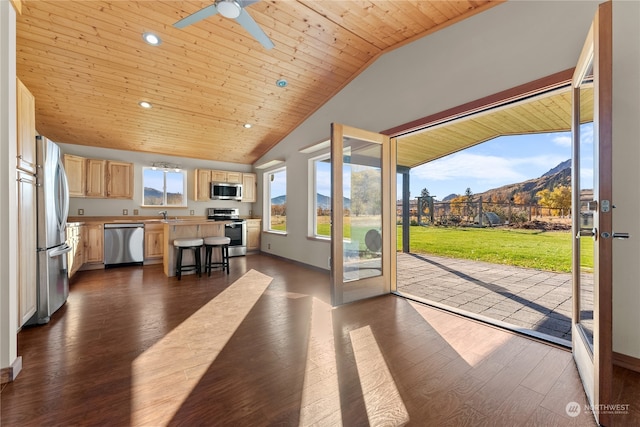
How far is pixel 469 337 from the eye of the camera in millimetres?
2359

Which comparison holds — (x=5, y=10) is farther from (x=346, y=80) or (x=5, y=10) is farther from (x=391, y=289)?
(x=391, y=289)

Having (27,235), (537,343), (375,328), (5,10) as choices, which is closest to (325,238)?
(375,328)

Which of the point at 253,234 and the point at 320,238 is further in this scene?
the point at 253,234

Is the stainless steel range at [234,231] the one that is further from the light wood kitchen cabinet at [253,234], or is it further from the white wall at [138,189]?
the white wall at [138,189]

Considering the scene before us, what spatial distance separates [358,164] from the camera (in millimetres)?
3514

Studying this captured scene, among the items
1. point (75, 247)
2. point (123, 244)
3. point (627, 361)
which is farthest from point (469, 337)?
point (123, 244)

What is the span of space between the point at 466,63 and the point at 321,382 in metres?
3.16

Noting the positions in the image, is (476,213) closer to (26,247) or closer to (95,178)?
(26,247)

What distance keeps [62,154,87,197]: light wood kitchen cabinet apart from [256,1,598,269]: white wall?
4695 millimetres

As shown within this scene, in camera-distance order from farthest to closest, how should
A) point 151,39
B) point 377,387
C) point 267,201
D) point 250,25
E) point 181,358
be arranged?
point 267,201 < point 151,39 < point 250,25 < point 181,358 < point 377,387

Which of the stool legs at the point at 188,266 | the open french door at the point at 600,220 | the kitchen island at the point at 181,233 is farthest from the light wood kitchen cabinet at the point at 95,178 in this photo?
the open french door at the point at 600,220

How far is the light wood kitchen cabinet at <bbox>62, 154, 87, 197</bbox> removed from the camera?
16.2 feet

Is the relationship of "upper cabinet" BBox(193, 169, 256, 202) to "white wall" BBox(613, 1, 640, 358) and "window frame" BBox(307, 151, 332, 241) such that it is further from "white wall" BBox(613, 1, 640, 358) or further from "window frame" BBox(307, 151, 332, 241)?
"white wall" BBox(613, 1, 640, 358)

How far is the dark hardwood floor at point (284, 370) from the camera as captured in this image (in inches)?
57.2
